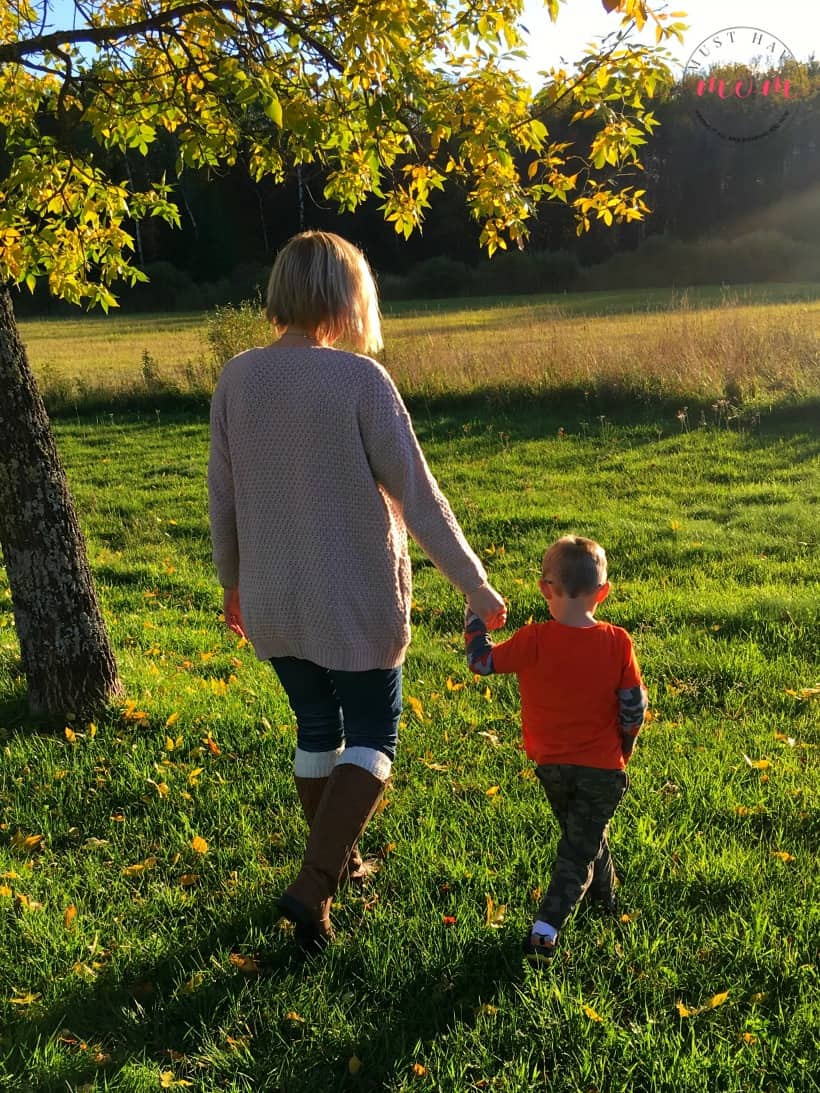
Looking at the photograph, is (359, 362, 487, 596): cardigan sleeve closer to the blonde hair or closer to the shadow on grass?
the blonde hair

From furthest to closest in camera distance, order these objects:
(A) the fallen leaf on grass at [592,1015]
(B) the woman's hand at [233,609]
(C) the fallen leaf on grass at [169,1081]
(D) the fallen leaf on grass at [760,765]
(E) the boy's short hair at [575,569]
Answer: (D) the fallen leaf on grass at [760,765] < (B) the woman's hand at [233,609] < (E) the boy's short hair at [575,569] < (A) the fallen leaf on grass at [592,1015] < (C) the fallen leaf on grass at [169,1081]

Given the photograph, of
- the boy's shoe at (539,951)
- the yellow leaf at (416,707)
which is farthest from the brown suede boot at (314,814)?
the yellow leaf at (416,707)

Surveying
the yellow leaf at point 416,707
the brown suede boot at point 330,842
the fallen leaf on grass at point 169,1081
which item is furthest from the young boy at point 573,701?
the yellow leaf at point 416,707

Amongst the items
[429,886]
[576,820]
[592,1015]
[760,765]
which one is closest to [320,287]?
[576,820]

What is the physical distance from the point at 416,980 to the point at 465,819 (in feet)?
2.59

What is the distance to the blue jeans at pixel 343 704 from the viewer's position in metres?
2.36

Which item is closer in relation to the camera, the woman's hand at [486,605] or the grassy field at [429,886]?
the grassy field at [429,886]

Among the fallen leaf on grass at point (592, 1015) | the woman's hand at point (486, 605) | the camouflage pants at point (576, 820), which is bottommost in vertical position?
the fallen leaf on grass at point (592, 1015)

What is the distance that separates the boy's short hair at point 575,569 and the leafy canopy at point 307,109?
157 centimetres

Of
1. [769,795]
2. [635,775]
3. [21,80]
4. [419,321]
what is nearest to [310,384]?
[635,775]

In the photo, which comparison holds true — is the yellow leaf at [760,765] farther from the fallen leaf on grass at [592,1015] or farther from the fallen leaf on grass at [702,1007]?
the fallen leaf on grass at [592,1015]

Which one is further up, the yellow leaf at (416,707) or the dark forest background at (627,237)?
the dark forest background at (627,237)

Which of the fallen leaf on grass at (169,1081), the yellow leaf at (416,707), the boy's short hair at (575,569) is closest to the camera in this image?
the fallen leaf on grass at (169,1081)

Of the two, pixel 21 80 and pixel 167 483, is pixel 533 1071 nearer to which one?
pixel 21 80
